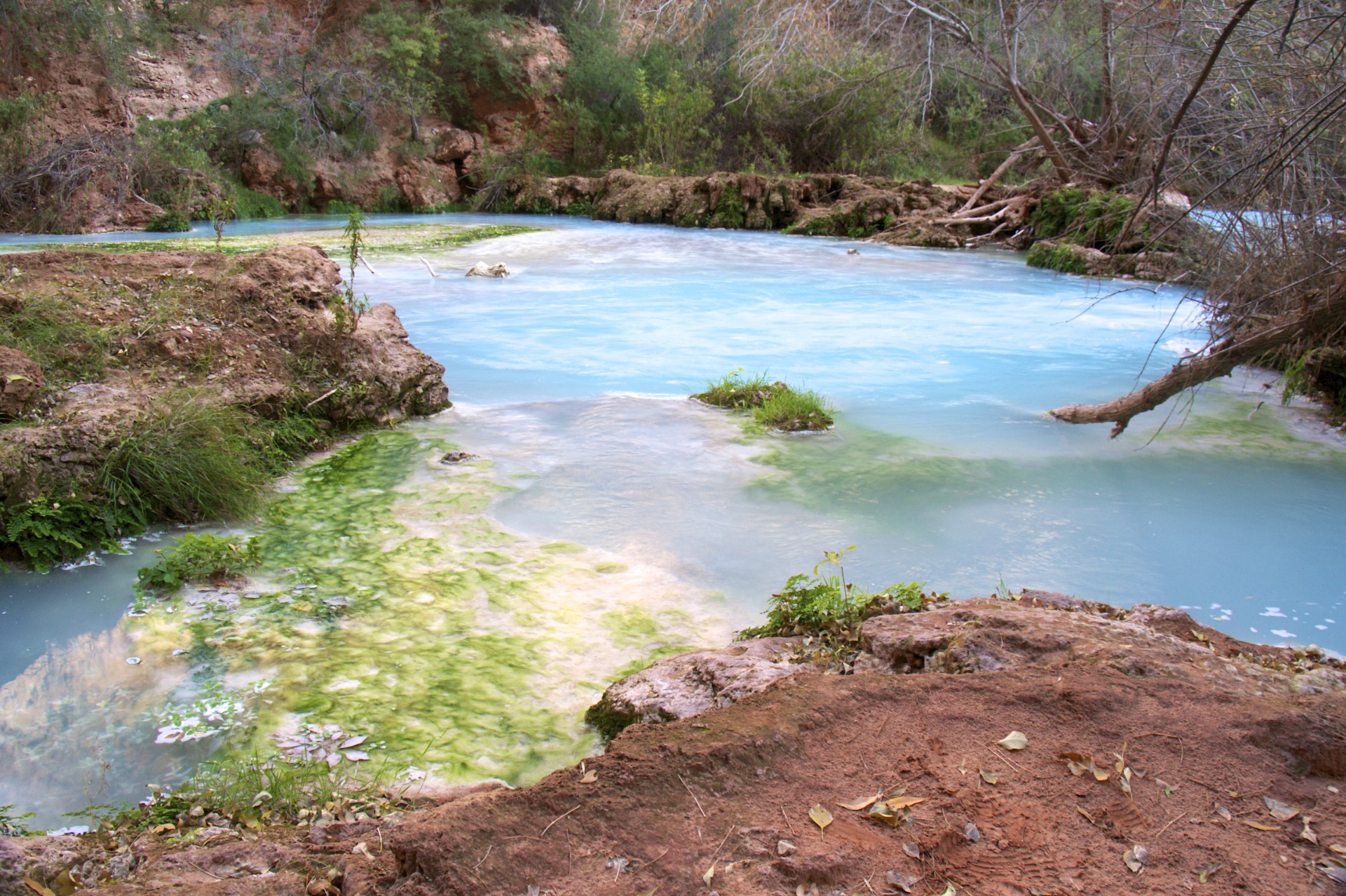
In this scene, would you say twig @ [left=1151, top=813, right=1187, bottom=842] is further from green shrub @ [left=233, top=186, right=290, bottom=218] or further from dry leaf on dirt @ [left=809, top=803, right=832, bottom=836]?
green shrub @ [left=233, top=186, right=290, bottom=218]

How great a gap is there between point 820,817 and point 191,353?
5.12 metres

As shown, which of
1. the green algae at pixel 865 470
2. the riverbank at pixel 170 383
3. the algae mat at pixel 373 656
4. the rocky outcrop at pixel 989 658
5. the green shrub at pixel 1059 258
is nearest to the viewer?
the rocky outcrop at pixel 989 658

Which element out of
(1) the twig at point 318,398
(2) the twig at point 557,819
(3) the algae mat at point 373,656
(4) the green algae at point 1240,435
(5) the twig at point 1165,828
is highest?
(5) the twig at point 1165,828

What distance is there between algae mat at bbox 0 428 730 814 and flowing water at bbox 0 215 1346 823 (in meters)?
0.01

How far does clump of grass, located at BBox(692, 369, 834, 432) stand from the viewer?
6969 mm

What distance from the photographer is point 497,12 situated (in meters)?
28.7

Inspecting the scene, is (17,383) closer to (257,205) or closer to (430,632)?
(430,632)

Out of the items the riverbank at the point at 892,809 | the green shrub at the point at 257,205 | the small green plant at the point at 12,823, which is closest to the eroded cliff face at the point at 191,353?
the small green plant at the point at 12,823

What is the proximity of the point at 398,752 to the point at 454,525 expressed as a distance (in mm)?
2054

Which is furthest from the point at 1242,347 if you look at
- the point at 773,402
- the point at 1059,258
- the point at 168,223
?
the point at 168,223

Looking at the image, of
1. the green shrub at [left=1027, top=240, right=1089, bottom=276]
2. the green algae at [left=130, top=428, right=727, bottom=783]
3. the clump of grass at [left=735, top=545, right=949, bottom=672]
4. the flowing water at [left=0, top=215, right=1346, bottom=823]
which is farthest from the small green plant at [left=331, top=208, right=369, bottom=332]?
the green shrub at [left=1027, top=240, right=1089, bottom=276]

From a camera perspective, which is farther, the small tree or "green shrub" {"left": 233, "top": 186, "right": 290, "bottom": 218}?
the small tree

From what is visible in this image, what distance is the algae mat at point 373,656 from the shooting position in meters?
3.09

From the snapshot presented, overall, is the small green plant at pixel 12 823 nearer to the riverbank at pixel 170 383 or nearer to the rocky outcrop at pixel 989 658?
the rocky outcrop at pixel 989 658
